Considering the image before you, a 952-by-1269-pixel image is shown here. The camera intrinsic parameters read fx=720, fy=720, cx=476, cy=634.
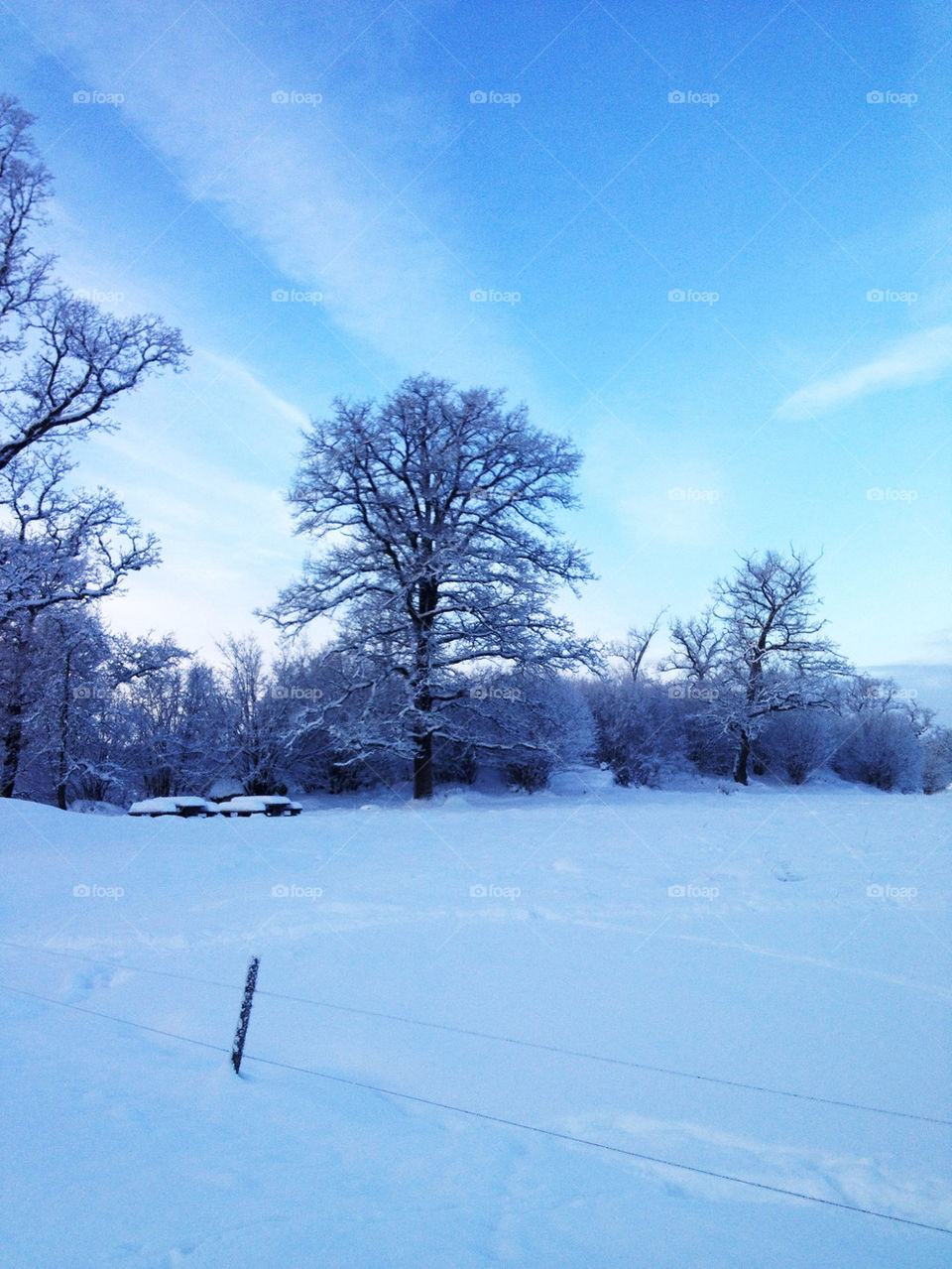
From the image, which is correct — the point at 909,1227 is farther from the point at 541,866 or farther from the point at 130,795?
the point at 130,795

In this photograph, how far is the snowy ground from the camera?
3.50 m

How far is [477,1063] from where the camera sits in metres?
5.56

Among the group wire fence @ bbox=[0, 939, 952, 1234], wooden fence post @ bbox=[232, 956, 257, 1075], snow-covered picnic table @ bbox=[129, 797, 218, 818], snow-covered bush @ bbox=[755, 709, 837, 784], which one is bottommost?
snow-covered picnic table @ bbox=[129, 797, 218, 818]

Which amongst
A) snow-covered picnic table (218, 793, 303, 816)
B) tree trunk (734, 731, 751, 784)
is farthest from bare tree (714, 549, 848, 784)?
snow-covered picnic table (218, 793, 303, 816)

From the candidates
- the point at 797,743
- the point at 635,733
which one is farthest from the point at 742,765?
the point at 797,743

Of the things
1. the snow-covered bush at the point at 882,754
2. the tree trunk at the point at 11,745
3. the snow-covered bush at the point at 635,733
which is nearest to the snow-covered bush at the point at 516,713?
the snow-covered bush at the point at 635,733

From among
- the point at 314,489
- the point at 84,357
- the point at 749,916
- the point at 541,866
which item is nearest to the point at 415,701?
the point at 314,489

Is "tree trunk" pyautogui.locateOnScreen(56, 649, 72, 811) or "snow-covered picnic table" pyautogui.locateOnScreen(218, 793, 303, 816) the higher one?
"tree trunk" pyautogui.locateOnScreen(56, 649, 72, 811)

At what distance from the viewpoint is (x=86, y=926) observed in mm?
8656

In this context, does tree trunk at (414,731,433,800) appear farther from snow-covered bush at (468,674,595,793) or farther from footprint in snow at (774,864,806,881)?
footprint in snow at (774,864,806,881)

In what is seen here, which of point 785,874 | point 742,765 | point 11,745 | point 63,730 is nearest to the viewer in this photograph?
point 785,874

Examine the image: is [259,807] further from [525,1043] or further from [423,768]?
[525,1043]

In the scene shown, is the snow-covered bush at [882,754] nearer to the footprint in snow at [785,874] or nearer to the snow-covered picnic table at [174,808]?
the footprint in snow at [785,874]

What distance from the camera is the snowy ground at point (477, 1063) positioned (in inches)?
138
